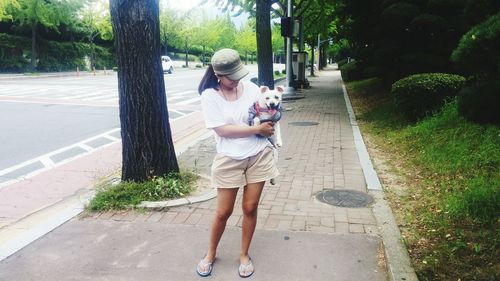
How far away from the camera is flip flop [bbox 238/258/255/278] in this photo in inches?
139

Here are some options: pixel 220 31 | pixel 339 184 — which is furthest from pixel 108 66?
pixel 339 184

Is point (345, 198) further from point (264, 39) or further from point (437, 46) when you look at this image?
point (264, 39)

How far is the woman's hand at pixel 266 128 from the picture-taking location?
10.4 ft

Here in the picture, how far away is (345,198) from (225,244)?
193 centimetres

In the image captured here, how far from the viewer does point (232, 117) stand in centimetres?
329


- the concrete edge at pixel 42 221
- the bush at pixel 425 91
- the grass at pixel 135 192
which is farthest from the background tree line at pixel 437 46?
the grass at pixel 135 192

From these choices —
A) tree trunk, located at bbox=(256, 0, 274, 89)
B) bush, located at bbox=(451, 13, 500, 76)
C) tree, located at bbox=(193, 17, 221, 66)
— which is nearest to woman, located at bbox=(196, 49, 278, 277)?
bush, located at bbox=(451, 13, 500, 76)

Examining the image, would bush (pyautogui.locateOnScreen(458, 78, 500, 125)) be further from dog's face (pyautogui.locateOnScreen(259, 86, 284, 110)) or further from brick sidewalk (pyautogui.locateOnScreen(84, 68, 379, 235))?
dog's face (pyautogui.locateOnScreen(259, 86, 284, 110))

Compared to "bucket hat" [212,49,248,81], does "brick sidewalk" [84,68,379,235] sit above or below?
below

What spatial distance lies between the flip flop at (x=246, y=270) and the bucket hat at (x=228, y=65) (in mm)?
1520

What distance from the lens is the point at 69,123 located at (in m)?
11.5

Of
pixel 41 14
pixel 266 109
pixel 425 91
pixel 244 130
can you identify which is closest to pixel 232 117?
pixel 244 130

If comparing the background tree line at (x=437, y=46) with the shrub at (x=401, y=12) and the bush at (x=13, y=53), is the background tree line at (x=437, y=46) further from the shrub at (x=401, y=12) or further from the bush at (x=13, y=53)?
the bush at (x=13, y=53)

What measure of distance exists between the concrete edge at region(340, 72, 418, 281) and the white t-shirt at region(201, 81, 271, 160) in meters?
1.49
